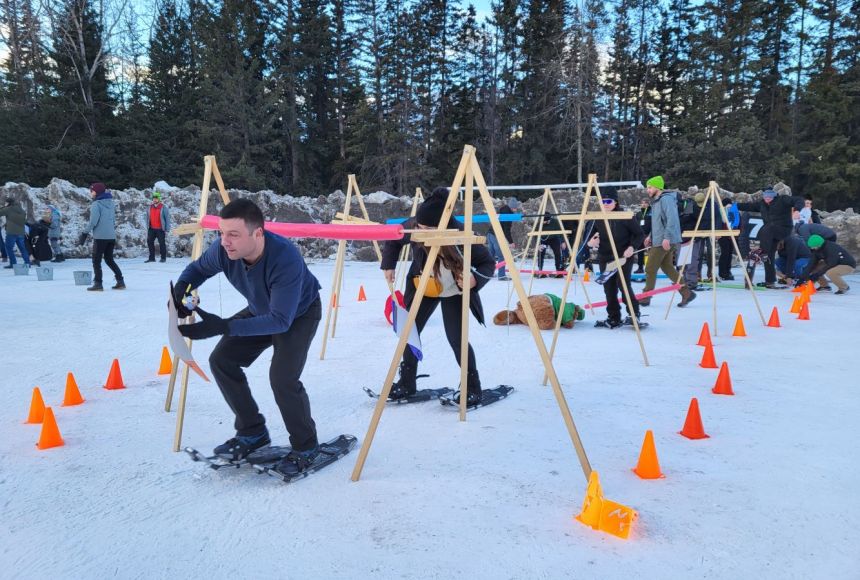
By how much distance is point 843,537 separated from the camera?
2.46 m

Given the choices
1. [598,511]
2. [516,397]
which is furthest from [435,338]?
[598,511]

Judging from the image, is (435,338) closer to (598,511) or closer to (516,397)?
(516,397)

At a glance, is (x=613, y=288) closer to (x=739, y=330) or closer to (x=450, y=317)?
(x=739, y=330)

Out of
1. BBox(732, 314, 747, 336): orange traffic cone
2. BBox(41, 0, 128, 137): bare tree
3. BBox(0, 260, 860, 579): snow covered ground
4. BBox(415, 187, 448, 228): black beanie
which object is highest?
BBox(41, 0, 128, 137): bare tree

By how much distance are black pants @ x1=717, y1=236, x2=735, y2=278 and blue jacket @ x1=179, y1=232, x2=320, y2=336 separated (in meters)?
11.9

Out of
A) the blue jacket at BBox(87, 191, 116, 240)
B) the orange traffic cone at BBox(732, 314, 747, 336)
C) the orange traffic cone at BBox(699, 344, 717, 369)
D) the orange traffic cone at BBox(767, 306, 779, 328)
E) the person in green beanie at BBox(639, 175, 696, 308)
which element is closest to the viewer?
the orange traffic cone at BBox(699, 344, 717, 369)

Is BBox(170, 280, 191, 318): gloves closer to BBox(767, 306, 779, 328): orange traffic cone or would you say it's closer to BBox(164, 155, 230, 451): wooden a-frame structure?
BBox(164, 155, 230, 451): wooden a-frame structure

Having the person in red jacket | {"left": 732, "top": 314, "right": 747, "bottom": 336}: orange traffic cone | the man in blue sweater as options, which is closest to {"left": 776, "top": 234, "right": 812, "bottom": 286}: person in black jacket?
{"left": 732, "top": 314, "right": 747, "bottom": 336}: orange traffic cone

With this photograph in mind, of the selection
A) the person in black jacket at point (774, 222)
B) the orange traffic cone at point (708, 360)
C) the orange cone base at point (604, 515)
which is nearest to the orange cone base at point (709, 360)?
the orange traffic cone at point (708, 360)

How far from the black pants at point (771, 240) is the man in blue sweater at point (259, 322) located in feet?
36.0

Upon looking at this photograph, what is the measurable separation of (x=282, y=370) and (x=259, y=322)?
0.47 metres

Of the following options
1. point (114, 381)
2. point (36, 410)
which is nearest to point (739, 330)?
point (114, 381)

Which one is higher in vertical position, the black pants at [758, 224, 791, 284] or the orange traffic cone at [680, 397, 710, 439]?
the black pants at [758, 224, 791, 284]

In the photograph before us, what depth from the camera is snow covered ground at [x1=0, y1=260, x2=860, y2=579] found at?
7.70 feet
